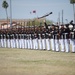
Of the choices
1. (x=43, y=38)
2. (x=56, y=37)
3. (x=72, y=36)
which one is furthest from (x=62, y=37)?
(x=43, y=38)

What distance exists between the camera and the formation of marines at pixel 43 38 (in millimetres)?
24219

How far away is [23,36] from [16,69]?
1621 centimetres

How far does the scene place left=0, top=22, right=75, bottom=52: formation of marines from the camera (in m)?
24.2

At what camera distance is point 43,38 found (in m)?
28.1

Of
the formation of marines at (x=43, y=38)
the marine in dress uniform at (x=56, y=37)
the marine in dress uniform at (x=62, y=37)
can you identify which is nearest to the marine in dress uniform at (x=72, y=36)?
the formation of marines at (x=43, y=38)

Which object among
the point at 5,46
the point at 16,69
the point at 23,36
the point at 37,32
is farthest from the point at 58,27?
the point at 5,46

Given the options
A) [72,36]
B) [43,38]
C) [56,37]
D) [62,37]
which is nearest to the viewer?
[72,36]

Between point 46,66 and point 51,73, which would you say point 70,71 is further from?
point 46,66

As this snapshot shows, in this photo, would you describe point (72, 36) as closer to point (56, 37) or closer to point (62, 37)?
point (62, 37)

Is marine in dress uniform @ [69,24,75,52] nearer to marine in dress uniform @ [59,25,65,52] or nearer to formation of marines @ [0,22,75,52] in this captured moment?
formation of marines @ [0,22,75,52]

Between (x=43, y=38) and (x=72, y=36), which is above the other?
(x=72, y=36)

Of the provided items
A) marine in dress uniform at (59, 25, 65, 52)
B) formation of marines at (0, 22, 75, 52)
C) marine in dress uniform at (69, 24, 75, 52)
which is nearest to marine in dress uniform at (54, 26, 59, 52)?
formation of marines at (0, 22, 75, 52)

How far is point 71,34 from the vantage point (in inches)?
941

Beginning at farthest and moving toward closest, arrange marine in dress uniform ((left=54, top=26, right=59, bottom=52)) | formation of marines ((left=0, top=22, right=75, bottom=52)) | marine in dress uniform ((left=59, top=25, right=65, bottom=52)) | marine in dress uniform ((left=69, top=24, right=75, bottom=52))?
marine in dress uniform ((left=54, top=26, right=59, bottom=52)) → marine in dress uniform ((left=59, top=25, right=65, bottom=52)) → formation of marines ((left=0, top=22, right=75, bottom=52)) → marine in dress uniform ((left=69, top=24, right=75, bottom=52))
